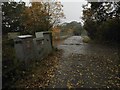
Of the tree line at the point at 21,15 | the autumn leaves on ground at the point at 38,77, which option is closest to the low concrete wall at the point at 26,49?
the autumn leaves on ground at the point at 38,77

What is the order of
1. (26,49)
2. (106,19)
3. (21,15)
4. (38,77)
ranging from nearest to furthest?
(38,77), (26,49), (21,15), (106,19)

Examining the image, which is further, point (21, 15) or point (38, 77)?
point (21, 15)

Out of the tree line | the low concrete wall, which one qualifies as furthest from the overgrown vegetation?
the low concrete wall

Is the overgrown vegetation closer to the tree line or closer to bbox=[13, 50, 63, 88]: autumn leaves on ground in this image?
the tree line

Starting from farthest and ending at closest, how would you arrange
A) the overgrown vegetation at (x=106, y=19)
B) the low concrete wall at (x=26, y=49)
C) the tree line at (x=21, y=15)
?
1. the overgrown vegetation at (x=106, y=19)
2. the tree line at (x=21, y=15)
3. the low concrete wall at (x=26, y=49)

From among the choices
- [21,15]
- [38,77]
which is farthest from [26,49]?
[21,15]

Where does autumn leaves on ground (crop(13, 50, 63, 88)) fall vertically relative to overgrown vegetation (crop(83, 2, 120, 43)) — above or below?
below

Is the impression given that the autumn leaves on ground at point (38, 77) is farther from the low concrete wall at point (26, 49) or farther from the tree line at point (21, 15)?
the tree line at point (21, 15)

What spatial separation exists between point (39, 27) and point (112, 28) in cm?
922

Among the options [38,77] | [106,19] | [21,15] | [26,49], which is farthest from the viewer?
[106,19]

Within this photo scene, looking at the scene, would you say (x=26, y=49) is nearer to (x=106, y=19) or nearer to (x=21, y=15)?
(x=21, y=15)

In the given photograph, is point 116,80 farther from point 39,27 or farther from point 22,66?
point 39,27

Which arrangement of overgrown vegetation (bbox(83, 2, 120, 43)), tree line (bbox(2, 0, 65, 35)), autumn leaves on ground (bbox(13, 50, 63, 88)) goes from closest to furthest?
1. autumn leaves on ground (bbox(13, 50, 63, 88))
2. tree line (bbox(2, 0, 65, 35))
3. overgrown vegetation (bbox(83, 2, 120, 43))

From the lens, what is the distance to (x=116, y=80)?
24.3 feet
